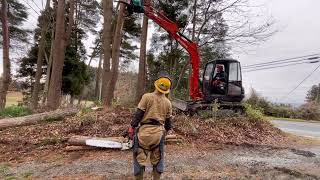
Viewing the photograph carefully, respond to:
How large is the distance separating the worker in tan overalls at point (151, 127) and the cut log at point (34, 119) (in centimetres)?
634

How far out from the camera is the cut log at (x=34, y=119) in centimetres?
1146

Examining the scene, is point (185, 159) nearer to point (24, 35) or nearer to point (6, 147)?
point (6, 147)

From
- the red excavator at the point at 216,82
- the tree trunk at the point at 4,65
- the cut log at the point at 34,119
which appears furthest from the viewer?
the tree trunk at the point at 4,65

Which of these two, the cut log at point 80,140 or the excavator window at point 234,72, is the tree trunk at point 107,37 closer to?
the excavator window at point 234,72

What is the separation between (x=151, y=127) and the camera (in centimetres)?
643

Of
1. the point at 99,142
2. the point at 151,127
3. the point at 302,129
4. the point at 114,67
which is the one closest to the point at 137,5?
the point at 114,67

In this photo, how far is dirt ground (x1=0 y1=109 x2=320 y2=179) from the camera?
25.7 feet

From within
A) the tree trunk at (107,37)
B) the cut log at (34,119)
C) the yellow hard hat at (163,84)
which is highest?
the tree trunk at (107,37)

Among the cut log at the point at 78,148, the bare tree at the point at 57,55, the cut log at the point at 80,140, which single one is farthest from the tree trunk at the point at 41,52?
the cut log at the point at 78,148

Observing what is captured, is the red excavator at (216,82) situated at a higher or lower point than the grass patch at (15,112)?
higher

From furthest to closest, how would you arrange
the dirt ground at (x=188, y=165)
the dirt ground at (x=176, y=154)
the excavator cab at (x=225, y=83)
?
the excavator cab at (x=225, y=83) → the dirt ground at (x=176, y=154) → the dirt ground at (x=188, y=165)

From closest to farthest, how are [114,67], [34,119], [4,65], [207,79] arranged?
[34,119], [207,79], [114,67], [4,65]

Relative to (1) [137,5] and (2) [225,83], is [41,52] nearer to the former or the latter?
(1) [137,5]

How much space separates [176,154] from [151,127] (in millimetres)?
3189
